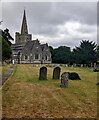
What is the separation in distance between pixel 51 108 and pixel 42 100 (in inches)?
73.3

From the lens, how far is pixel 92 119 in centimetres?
995

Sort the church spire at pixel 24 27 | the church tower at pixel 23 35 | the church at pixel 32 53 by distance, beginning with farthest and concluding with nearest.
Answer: the church spire at pixel 24 27
the church tower at pixel 23 35
the church at pixel 32 53

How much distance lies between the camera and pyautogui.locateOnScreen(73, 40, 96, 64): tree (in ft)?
230

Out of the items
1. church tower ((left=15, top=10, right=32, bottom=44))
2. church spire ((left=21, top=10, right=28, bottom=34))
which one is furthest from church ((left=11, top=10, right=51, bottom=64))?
church spire ((left=21, top=10, right=28, bottom=34))

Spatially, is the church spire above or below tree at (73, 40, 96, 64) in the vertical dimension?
above

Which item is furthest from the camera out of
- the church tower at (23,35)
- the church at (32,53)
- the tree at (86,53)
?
the church tower at (23,35)

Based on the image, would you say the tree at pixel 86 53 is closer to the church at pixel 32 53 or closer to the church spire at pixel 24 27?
the church at pixel 32 53

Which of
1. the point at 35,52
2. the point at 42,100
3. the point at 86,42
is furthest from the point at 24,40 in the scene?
the point at 42,100

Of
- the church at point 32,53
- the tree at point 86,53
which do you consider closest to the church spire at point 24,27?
the church at point 32,53

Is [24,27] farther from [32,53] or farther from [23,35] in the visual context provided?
[32,53]

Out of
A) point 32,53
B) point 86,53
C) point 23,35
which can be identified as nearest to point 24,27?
point 23,35

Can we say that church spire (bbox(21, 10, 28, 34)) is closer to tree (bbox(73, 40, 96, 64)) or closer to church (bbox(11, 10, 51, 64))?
church (bbox(11, 10, 51, 64))

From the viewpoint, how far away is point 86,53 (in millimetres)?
71250

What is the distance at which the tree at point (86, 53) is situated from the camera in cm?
7000
